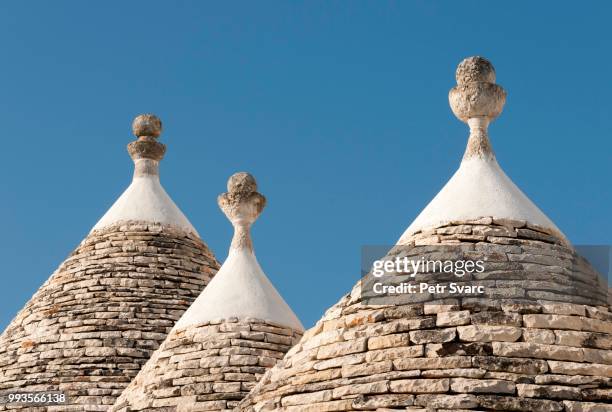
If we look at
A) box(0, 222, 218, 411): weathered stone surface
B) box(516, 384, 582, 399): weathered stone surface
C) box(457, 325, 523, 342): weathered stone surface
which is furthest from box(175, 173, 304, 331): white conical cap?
box(516, 384, 582, 399): weathered stone surface

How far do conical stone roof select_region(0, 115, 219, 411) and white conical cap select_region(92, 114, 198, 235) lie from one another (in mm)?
21

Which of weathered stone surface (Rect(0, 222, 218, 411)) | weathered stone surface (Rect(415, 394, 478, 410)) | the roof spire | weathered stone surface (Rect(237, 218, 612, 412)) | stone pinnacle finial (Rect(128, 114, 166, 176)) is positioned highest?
stone pinnacle finial (Rect(128, 114, 166, 176))

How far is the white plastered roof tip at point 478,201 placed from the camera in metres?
11.9

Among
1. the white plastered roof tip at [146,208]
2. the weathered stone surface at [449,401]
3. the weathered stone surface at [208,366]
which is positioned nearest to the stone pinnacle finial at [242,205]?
the weathered stone surface at [208,366]

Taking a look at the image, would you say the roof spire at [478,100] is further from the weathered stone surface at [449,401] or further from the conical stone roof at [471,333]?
the weathered stone surface at [449,401]

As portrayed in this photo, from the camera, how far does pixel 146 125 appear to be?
2102 centimetres

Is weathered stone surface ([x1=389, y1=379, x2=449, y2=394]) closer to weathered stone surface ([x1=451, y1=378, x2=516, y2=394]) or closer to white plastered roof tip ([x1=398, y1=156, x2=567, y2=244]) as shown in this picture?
weathered stone surface ([x1=451, y1=378, x2=516, y2=394])

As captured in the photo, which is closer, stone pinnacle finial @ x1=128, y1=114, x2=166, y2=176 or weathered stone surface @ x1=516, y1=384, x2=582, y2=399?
weathered stone surface @ x1=516, y1=384, x2=582, y2=399

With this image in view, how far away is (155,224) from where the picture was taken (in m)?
19.7

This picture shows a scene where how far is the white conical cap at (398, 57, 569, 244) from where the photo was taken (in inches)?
469

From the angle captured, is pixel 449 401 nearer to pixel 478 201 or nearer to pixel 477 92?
pixel 478 201

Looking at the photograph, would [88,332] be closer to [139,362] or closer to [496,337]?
[139,362]

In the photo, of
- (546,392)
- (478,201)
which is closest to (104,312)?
(478,201)

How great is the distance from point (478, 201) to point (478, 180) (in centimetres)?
32
